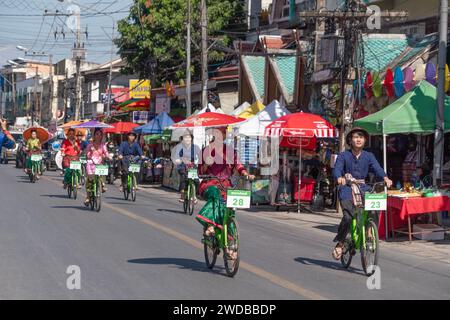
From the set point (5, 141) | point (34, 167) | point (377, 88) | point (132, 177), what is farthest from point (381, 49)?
point (5, 141)

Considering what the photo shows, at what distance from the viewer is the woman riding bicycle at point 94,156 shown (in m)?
20.9

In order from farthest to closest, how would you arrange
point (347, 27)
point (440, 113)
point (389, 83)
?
point (347, 27)
point (389, 83)
point (440, 113)

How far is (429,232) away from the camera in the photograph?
16.5 metres

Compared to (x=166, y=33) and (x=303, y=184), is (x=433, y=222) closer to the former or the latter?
(x=303, y=184)

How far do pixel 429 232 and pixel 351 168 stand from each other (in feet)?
18.5

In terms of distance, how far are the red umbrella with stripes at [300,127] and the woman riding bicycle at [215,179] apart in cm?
1069

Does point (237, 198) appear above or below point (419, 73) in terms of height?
below

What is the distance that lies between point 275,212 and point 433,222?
24.4 ft

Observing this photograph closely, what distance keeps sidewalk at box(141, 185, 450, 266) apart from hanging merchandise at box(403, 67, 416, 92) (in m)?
3.93

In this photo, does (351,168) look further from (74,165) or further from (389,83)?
(74,165)

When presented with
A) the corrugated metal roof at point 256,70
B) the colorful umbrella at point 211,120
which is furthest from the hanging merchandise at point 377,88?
the corrugated metal roof at point 256,70

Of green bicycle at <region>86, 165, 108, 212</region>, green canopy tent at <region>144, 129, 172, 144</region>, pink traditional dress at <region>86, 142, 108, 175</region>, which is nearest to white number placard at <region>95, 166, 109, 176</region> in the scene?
green bicycle at <region>86, 165, 108, 212</region>

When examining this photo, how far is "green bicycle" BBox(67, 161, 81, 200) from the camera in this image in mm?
23984
